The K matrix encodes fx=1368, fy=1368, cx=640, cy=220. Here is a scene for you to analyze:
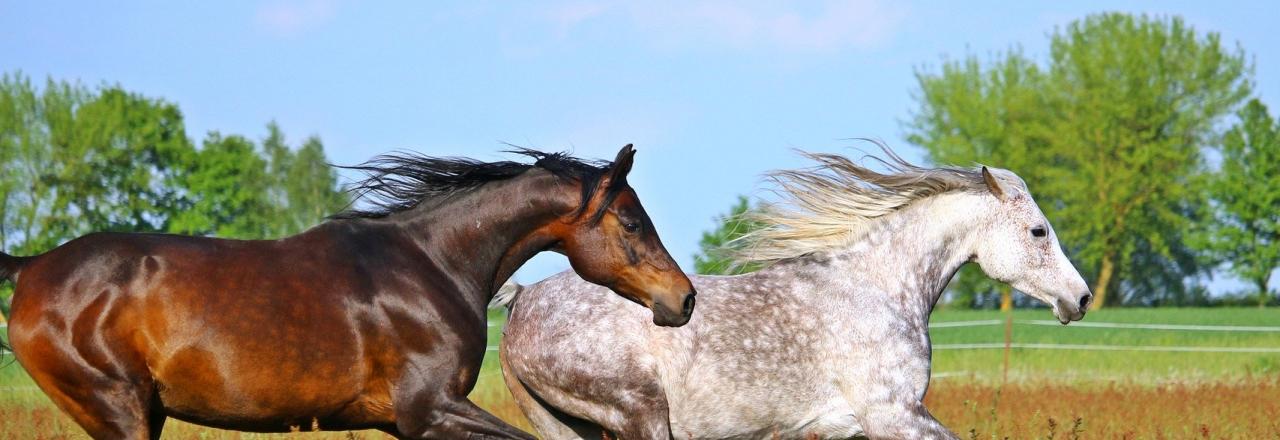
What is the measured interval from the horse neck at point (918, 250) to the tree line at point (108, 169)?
49.0 m

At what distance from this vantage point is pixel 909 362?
21.8 feet

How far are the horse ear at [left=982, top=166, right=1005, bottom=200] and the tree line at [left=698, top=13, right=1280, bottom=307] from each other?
4974 centimetres

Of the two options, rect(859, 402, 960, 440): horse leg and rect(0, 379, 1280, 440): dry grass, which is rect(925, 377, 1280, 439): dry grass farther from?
rect(859, 402, 960, 440): horse leg

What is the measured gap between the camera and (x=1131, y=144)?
186 ft

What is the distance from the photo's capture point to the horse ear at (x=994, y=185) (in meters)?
6.97

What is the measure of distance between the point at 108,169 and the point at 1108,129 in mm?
41554

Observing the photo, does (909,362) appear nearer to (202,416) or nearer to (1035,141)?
(202,416)

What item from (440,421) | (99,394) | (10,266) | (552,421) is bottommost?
(552,421)

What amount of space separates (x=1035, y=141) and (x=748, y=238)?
2157 inches

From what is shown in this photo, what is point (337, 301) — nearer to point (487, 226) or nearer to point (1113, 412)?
point (487, 226)

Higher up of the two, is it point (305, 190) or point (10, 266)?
point (10, 266)

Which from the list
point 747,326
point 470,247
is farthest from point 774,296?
point 470,247

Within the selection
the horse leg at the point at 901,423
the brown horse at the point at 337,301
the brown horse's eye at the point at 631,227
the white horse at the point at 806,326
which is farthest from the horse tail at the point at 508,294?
the horse leg at the point at 901,423

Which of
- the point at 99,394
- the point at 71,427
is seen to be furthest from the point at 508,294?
the point at 71,427
